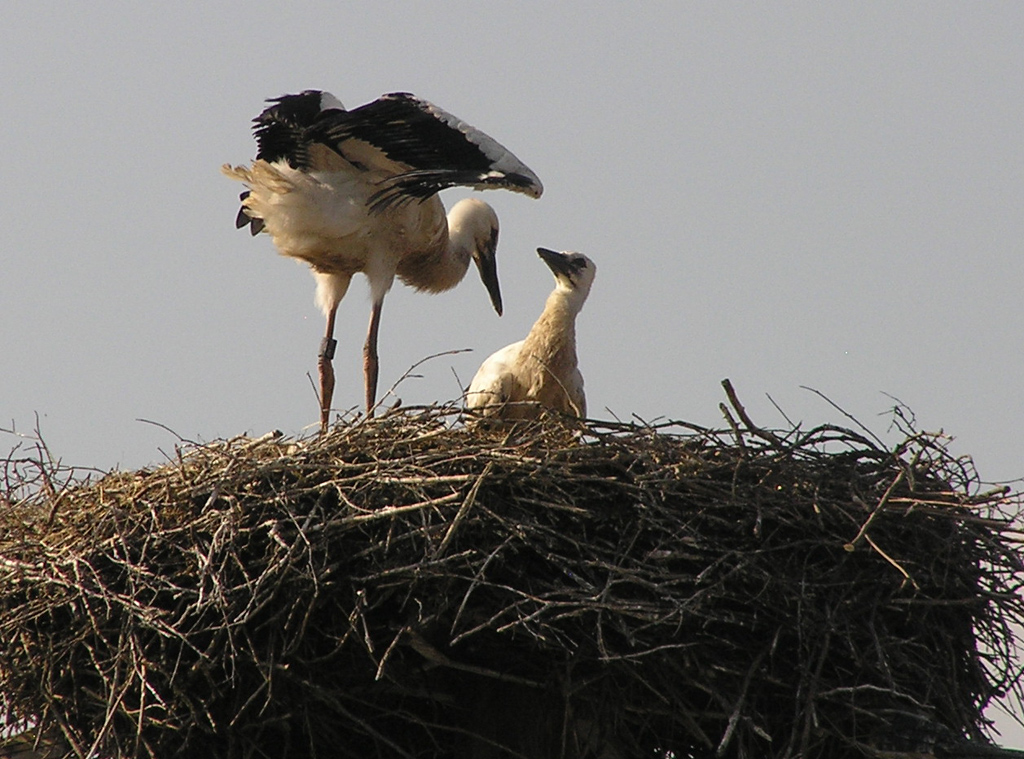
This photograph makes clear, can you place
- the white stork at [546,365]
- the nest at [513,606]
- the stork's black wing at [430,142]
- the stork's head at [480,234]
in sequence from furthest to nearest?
the stork's head at [480,234], the white stork at [546,365], the stork's black wing at [430,142], the nest at [513,606]

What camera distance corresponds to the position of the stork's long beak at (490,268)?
8.27m

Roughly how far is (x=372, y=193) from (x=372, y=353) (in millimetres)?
885

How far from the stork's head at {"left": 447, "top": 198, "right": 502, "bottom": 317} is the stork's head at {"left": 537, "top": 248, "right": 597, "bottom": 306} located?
961 mm

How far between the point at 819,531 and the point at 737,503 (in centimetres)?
28

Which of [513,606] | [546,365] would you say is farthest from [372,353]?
[513,606]

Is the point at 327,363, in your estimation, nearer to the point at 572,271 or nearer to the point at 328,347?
the point at 328,347

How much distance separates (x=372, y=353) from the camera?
7.64 m

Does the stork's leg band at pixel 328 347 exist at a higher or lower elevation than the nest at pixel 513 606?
higher

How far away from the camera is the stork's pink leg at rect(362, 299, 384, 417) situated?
299 inches

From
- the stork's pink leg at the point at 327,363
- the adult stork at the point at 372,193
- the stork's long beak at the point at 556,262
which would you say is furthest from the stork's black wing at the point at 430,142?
the stork's pink leg at the point at 327,363

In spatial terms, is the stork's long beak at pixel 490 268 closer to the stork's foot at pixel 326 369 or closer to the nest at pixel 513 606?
the stork's foot at pixel 326 369

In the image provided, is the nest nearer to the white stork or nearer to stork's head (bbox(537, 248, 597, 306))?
the white stork

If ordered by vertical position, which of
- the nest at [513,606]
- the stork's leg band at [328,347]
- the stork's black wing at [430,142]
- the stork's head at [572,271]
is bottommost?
the nest at [513,606]

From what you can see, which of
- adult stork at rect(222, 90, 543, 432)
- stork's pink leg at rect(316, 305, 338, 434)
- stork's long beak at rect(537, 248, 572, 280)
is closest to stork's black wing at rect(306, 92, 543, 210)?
adult stork at rect(222, 90, 543, 432)
